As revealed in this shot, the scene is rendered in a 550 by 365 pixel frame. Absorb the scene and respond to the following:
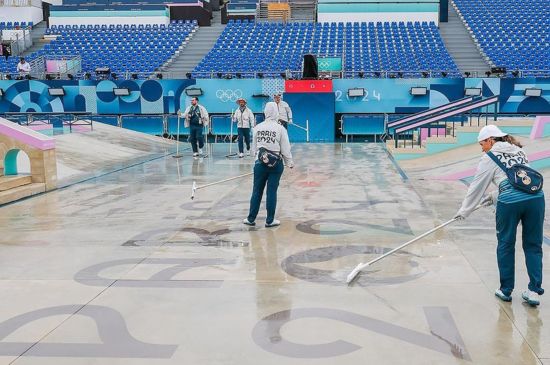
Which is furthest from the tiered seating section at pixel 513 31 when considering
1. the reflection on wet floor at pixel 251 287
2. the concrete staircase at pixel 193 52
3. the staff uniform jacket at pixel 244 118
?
the reflection on wet floor at pixel 251 287

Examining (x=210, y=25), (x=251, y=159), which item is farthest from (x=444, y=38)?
(x=251, y=159)

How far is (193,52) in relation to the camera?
3200 cm

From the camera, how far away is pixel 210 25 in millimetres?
37844

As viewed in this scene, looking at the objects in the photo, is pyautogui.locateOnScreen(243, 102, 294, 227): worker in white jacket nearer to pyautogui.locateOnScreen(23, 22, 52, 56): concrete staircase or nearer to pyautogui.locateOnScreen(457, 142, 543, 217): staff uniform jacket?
pyautogui.locateOnScreen(457, 142, 543, 217): staff uniform jacket

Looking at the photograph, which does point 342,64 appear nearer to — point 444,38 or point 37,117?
point 444,38

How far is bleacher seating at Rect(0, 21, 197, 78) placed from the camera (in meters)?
29.1

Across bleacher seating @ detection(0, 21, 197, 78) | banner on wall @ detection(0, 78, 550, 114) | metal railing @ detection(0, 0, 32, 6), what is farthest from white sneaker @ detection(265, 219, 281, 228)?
metal railing @ detection(0, 0, 32, 6)

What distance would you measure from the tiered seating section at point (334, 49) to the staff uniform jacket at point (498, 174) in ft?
67.5

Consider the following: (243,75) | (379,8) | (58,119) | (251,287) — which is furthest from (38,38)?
(251,287)

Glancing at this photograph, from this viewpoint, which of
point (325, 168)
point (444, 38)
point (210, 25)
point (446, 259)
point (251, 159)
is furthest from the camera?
point (210, 25)

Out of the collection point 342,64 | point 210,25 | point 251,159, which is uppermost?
point 210,25

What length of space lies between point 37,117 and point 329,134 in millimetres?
13736

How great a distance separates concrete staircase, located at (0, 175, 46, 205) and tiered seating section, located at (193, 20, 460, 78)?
1557 centimetres

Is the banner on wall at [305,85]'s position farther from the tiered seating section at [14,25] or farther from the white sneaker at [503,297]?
the tiered seating section at [14,25]
